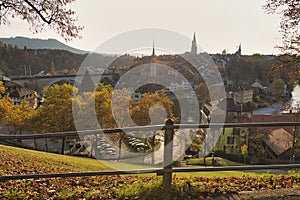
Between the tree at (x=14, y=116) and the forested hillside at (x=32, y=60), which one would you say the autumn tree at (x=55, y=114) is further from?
the forested hillside at (x=32, y=60)

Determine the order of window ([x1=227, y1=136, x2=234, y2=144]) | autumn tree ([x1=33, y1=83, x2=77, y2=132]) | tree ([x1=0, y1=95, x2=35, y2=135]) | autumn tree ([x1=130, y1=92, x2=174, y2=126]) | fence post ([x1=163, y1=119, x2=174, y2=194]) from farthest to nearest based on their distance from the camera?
window ([x1=227, y1=136, x2=234, y2=144]) → tree ([x1=0, y1=95, x2=35, y2=135]) → autumn tree ([x1=33, y1=83, x2=77, y2=132]) → autumn tree ([x1=130, y1=92, x2=174, y2=126]) → fence post ([x1=163, y1=119, x2=174, y2=194])

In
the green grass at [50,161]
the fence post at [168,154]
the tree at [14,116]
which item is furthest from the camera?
the tree at [14,116]

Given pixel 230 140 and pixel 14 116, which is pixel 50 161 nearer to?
pixel 14 116

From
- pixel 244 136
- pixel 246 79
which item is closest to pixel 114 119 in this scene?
pixel 244 136

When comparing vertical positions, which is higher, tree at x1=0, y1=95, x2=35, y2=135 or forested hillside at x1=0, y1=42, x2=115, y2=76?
forested hillside at x1=0, y1=42, x2=115, y2=76

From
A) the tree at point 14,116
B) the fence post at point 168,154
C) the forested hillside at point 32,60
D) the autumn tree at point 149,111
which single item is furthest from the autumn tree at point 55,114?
the forested hillside at point 32,60

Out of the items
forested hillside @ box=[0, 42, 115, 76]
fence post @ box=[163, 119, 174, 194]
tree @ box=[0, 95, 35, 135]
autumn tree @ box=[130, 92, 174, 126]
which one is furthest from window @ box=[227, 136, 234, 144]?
forested hillside @ box=[0, 42, 115, 76]

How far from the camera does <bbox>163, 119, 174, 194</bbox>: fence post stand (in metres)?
3.50

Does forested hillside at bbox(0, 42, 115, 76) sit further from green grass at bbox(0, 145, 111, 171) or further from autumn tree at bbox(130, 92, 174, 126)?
green grass at bbox(0, 145, 111, 171)

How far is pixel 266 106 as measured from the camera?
5300 centimetres

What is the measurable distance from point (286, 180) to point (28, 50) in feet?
289

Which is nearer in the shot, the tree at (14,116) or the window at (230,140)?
the tree at (14,116)

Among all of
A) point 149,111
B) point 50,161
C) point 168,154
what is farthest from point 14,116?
point 168,154

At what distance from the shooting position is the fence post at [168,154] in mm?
3500
